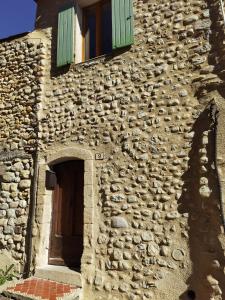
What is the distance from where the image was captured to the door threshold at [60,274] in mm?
4419

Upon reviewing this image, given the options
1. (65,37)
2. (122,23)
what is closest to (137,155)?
(122,23)

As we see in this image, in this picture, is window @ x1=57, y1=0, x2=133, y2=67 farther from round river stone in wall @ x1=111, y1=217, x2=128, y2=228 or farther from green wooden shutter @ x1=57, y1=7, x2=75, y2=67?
round river stone in wall @ x1=111, y1=217, x2=128, y2=228

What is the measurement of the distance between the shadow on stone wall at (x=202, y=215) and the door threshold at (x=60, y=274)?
65.0 inches

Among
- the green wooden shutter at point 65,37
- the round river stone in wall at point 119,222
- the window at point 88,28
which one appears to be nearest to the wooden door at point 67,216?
the round river stone in wall at point 119,222

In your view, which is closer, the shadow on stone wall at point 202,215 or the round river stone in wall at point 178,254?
the shadow on stone wall at point 202,215

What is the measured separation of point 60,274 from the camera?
459 cm

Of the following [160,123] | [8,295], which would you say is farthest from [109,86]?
[8,295]

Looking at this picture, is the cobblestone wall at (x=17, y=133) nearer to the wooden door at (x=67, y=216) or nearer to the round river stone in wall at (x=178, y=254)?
the wooden door at (x=67, y=216)

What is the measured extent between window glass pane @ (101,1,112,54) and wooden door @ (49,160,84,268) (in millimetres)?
2276

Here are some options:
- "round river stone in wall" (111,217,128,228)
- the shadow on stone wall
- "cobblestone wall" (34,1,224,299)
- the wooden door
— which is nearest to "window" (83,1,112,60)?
"cobblestone wall" (34,1,224,299)

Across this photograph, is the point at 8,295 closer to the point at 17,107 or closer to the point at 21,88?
the point at 17,107

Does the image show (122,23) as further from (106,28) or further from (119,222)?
(119,222)

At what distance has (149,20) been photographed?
4.95 metres

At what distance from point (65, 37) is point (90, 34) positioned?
53cm
